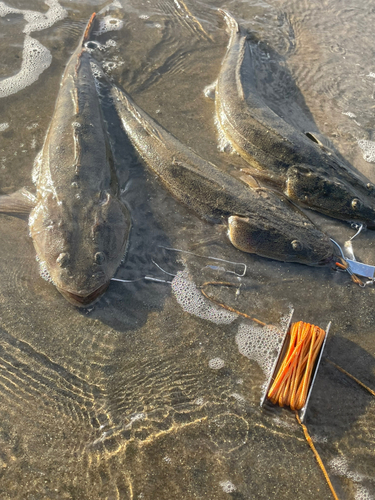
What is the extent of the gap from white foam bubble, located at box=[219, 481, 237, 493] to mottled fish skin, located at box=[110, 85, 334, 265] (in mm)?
2609

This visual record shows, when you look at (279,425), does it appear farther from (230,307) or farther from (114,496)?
(114,496)

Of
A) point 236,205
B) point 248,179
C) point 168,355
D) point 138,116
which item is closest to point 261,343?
point 168,355

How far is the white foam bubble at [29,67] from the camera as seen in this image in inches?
262

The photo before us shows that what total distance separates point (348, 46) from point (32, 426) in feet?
30.9

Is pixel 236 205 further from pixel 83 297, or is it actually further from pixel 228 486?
pixel 228 486

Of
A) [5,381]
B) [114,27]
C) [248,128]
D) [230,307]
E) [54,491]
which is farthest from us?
[114,27]

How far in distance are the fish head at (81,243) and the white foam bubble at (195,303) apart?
82 cm

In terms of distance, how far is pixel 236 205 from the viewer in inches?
197

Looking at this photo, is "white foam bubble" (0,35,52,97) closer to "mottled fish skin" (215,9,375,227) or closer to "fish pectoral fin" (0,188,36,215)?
"fish pectoral fin" (0,188,36,215)

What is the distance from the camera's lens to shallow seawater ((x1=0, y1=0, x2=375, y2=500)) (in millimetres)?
3389

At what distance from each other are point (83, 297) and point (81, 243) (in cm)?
64

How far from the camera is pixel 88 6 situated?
27.9ft

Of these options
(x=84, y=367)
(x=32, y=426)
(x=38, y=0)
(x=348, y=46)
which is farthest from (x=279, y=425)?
(x=38, y=0)

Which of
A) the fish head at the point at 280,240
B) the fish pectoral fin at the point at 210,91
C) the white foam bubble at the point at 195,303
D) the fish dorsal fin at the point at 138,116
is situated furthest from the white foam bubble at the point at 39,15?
the white foam bubble at the point at 195,303
